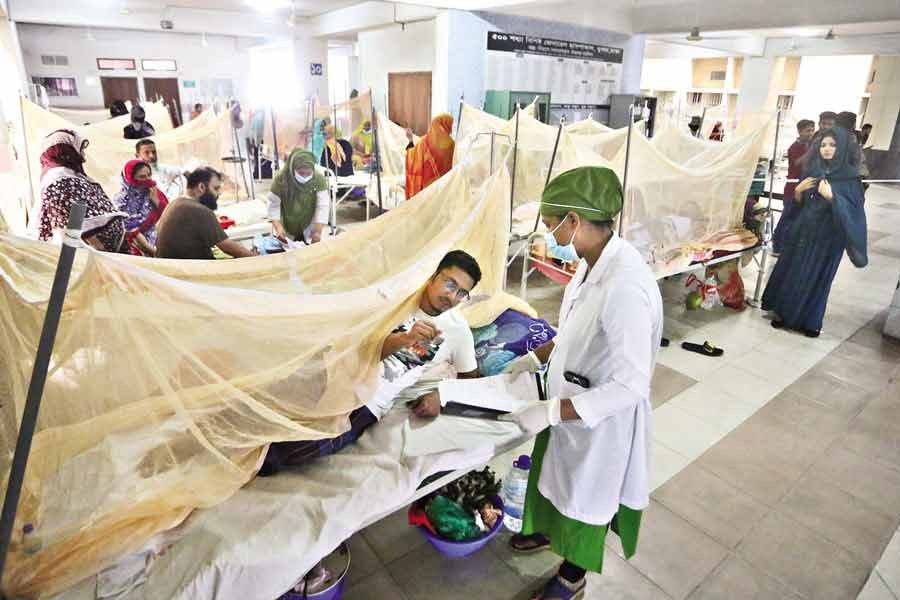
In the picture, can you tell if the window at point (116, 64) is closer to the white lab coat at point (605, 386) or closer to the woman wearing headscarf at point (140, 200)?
the woman wearing headscarf at point (140, 200)

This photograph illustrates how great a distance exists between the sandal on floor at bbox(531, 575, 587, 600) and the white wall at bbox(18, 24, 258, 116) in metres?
11.0

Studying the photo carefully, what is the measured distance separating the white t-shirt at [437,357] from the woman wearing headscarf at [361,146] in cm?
514

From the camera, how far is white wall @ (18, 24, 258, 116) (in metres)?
9.23

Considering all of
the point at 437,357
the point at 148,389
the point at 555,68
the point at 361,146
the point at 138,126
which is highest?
the point at 555,68

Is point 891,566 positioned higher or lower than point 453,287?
lower

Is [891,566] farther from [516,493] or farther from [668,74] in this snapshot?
[668,74]

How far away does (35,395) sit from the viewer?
881mm

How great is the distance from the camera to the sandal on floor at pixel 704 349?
3.30m

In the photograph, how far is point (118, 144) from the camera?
4.37 meters

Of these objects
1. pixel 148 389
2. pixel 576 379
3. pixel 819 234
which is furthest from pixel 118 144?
pixel 819 234

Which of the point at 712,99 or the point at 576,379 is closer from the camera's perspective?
the point at 576,379

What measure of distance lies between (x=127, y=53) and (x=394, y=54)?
5480 mm

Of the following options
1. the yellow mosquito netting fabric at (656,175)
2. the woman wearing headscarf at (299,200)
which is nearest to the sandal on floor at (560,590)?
the yellow mosquito netting fabric at (656,175)

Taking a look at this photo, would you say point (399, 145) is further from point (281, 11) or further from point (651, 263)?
point (281, 11)
